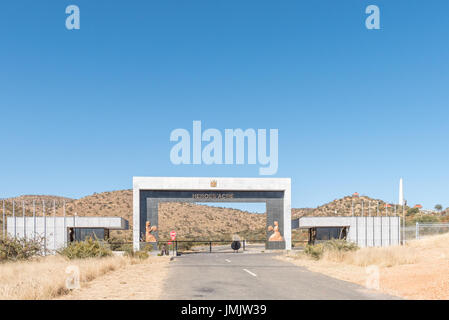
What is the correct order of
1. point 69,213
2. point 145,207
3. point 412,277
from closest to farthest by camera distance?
point 412,277 → point 145,207 → point 69,213

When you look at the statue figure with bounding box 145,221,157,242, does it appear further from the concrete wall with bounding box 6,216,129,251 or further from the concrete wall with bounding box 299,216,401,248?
the concrete wall with bounding box 299,216,401,248

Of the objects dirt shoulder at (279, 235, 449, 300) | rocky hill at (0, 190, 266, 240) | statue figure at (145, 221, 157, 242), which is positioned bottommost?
rocky hill at (0, 190, 266, 240)

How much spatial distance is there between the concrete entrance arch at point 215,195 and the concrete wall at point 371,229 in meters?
5.39

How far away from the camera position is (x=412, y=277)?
15.1 metres

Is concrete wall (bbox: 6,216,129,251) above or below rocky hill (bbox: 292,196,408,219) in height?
above

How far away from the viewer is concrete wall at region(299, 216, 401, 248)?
47.9 metres

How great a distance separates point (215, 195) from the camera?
49.8 metres

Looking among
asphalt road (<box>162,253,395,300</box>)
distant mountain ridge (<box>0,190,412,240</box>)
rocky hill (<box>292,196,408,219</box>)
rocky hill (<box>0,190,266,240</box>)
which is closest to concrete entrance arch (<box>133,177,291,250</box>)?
asphalt road (<box>162,253,395,300</box>)

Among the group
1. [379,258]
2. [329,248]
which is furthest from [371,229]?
[379,258]

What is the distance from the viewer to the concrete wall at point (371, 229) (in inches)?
1886

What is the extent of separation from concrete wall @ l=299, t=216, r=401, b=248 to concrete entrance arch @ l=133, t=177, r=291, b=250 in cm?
539
